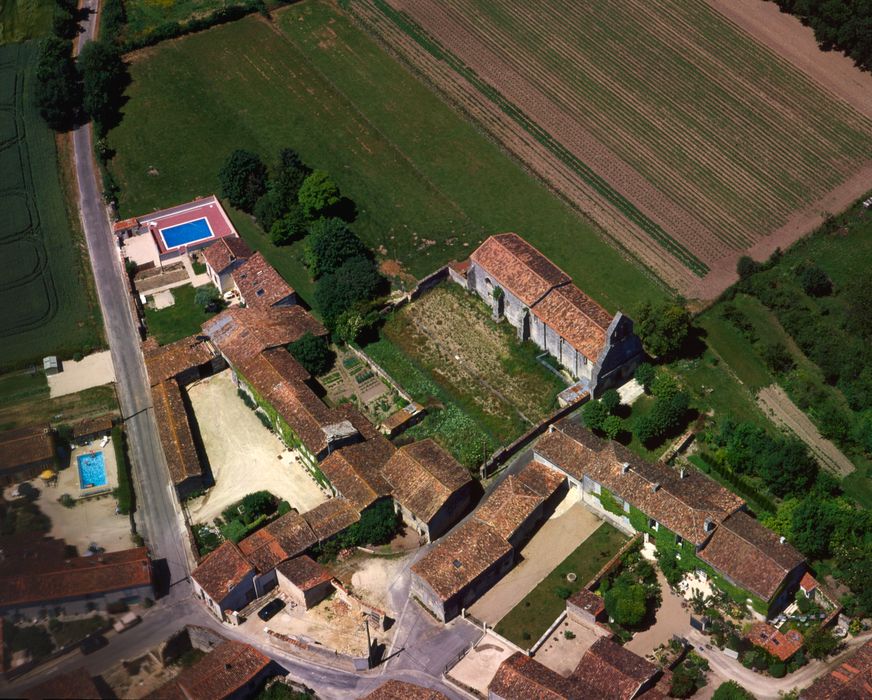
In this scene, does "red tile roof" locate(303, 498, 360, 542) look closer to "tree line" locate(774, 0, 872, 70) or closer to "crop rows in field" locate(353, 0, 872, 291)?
"crop rows in field" locate(353, 0, 872, 291)

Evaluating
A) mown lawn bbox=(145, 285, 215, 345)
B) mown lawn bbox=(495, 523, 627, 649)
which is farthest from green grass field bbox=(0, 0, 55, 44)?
mown lawn bbox=(495, 523, 627, 649)

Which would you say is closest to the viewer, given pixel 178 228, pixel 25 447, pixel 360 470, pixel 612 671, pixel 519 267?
pixel 612 671

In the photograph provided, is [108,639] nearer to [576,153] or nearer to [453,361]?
[453,361]

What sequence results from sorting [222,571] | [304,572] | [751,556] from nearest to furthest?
1. [751,556]
2. [222,571]
3. [304,572]

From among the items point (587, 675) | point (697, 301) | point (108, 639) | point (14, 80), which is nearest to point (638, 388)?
point (697, 301)

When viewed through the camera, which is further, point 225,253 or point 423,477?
point 225,253

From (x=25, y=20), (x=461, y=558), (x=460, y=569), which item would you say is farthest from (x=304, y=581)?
(x=25, y=20)

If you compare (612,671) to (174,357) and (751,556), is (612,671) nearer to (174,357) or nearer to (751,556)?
(751,556)
